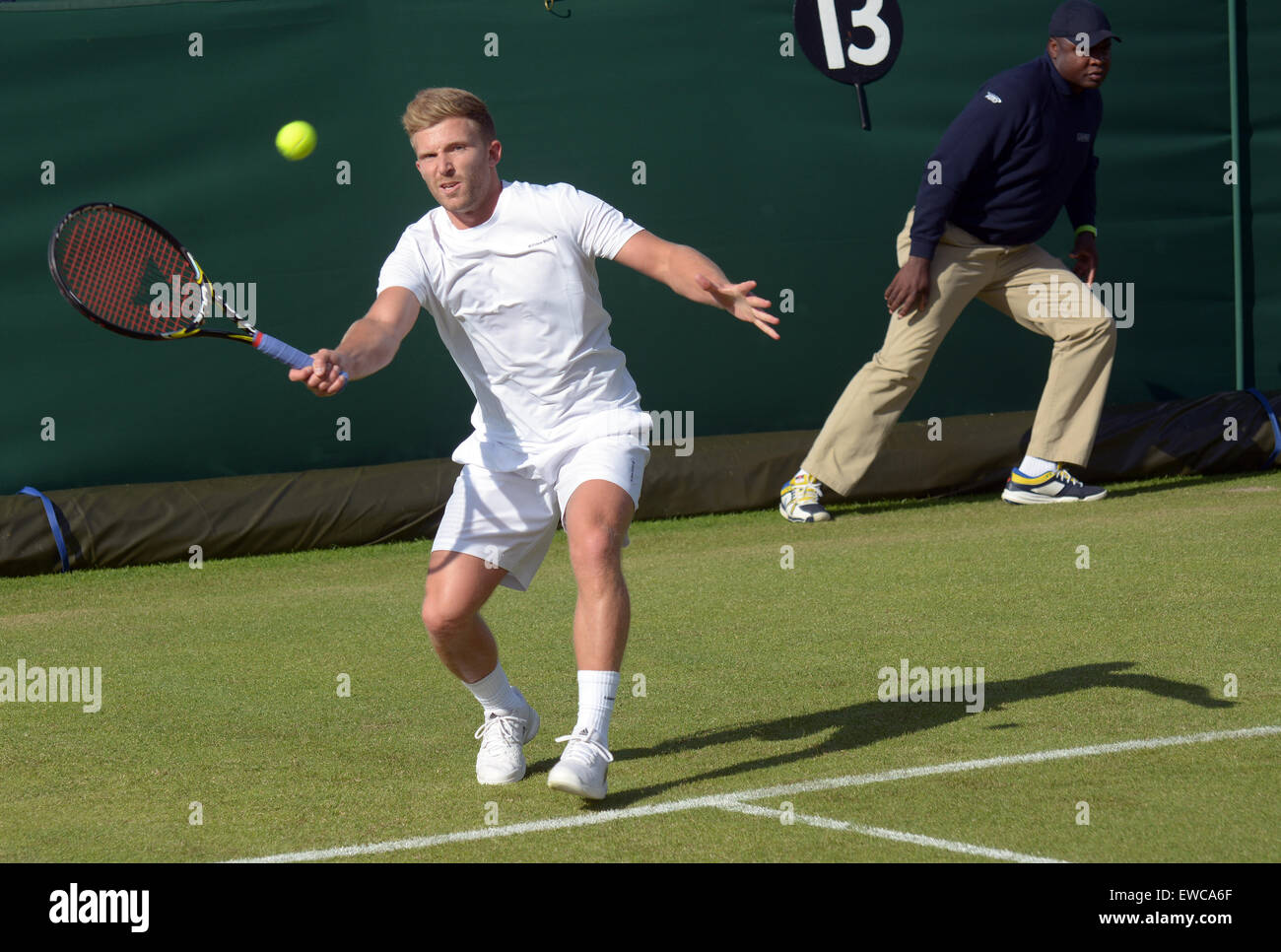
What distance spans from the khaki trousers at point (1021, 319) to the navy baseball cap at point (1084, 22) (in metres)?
0.99

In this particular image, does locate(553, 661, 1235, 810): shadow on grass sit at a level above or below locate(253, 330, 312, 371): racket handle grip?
below

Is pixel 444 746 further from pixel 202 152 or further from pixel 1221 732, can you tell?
pixel 202 152

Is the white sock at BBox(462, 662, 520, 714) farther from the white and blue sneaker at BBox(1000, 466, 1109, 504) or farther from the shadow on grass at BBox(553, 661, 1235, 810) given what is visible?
the white and blue sneaker at BBox(1000, 466, 1109, 504)

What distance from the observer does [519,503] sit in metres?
4.26

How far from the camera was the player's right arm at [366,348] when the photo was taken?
367 cm

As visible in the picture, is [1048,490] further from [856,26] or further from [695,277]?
[695,277]

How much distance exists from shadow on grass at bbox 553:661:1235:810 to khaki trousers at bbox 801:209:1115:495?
3061mm

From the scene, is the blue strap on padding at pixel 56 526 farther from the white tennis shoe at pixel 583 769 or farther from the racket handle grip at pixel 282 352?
the white tennis shoe at pixel 583 769

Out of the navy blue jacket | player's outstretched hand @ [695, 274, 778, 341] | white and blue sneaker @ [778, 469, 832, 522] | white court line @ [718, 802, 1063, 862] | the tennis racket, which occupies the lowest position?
white court line @ [718, 802, 1063, 862]

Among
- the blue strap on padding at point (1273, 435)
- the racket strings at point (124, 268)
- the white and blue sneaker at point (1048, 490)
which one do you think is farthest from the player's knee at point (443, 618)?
the blue strap on padding at point (1273, 435)

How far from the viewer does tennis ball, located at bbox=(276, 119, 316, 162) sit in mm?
8273

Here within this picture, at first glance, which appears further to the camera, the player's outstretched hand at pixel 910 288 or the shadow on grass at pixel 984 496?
the shadow on grass at pixel 984 496

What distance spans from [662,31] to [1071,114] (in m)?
2.55

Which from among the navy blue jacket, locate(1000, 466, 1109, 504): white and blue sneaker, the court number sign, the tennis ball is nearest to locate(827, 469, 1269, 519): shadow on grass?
locate(1000, 466, 1109, 504): white and blue sneaker
